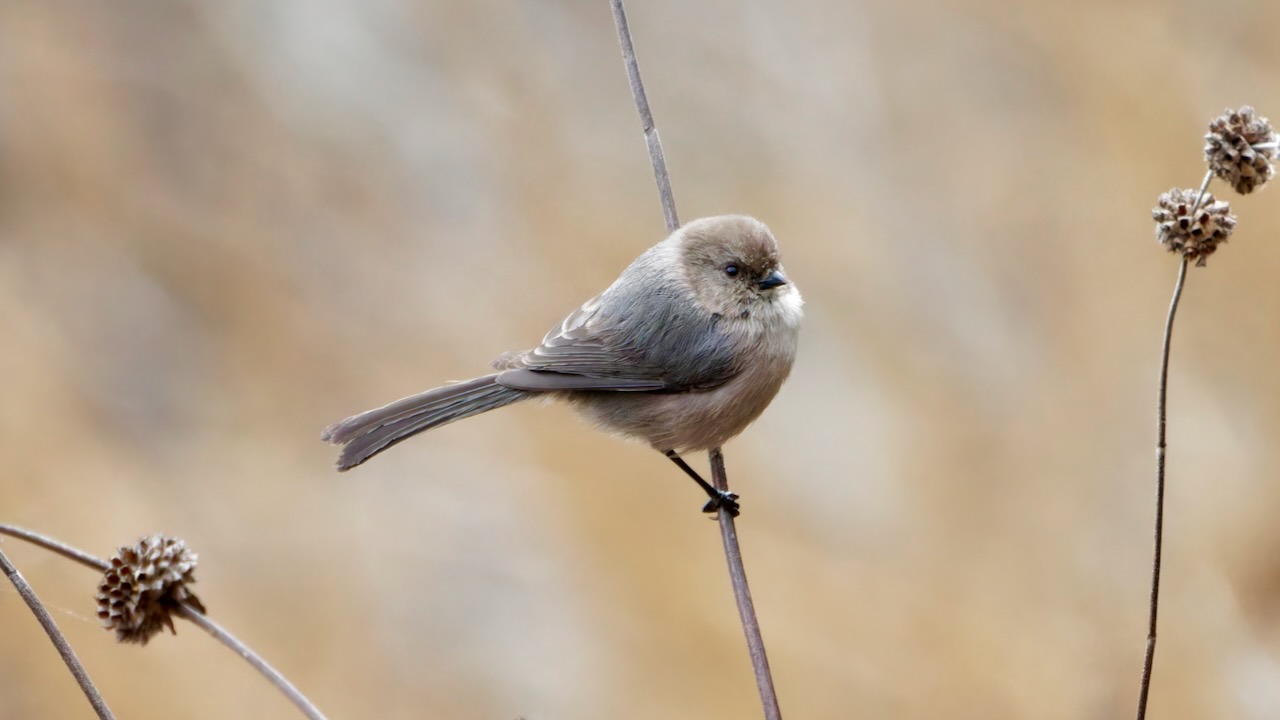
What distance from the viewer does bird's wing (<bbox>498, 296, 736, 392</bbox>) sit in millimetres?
3670

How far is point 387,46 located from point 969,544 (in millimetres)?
4184

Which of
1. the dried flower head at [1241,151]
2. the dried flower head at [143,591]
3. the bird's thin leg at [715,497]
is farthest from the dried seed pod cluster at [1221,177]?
the dried flower head at [143,591]

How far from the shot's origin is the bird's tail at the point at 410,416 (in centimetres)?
329

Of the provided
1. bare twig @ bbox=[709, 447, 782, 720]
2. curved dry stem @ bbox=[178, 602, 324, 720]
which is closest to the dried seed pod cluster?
bare twig @ bbox=[709, 447, 782, 720]

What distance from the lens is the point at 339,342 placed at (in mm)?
5828

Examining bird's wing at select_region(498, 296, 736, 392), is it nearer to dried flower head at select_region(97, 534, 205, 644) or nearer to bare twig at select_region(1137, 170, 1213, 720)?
dried flower head at select_region(97, 534, 205, 644)

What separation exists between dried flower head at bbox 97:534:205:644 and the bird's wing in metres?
1.62

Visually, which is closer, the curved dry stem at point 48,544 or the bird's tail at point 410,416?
the curved dry stem at point 48,544

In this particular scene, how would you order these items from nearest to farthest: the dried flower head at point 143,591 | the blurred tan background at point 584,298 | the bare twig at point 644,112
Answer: the dried flower head at point 143,591
the bare twig at point 644,112
the blurred tan background at point 584,298

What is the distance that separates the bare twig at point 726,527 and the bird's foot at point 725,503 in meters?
0.03

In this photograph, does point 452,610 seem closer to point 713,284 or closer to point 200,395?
point 200,395

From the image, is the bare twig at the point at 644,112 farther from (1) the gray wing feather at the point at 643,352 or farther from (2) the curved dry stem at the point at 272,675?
(2) the curved dry stem at the point at 272,675

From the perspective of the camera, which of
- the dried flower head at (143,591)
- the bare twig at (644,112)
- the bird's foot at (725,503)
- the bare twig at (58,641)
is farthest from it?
the bird's foot at (725,503)

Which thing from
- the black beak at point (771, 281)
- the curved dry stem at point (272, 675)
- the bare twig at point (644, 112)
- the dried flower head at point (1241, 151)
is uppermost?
the black beak at point (771, 281)
